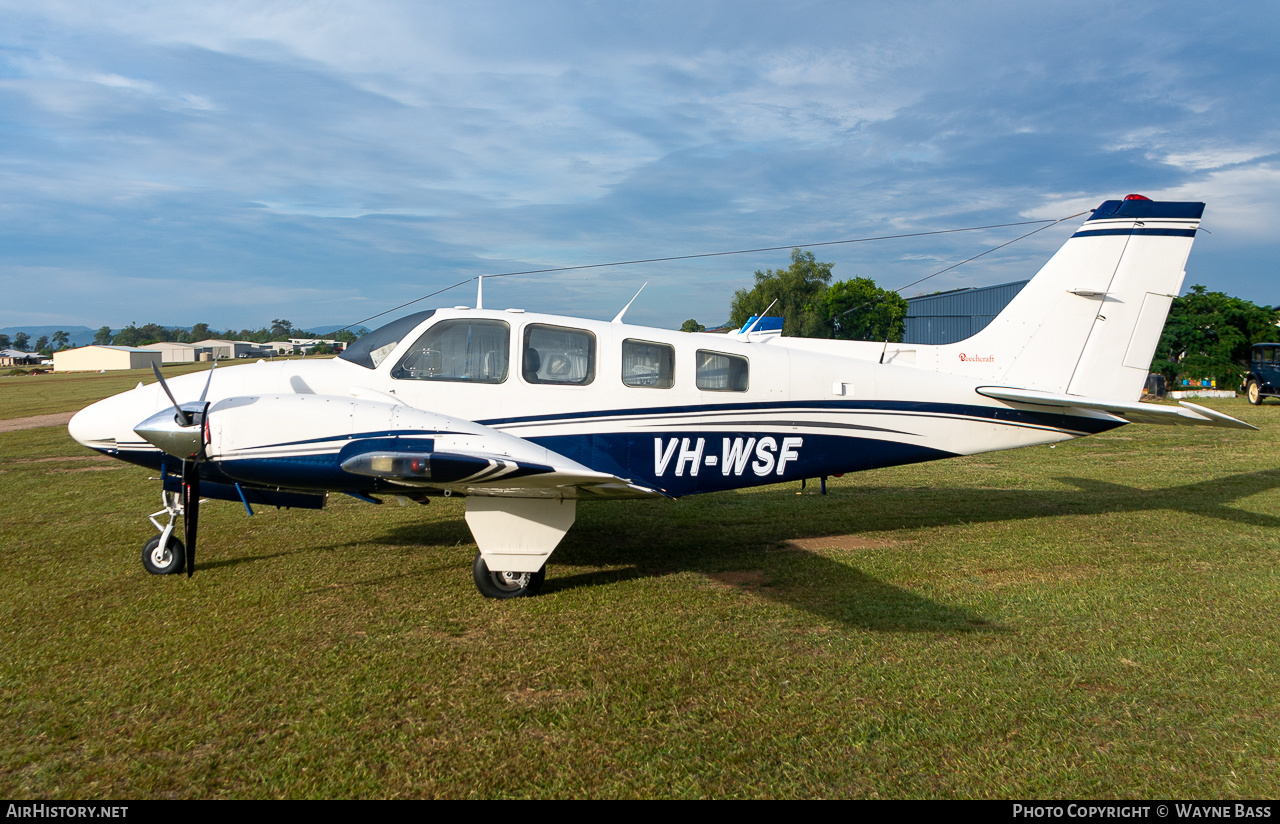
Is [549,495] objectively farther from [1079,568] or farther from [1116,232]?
[1116,232]

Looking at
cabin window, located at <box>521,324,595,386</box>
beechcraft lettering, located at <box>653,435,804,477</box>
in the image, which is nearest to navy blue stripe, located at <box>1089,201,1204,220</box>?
beechcraft lettering, located at <box>653,435,804,477</box>

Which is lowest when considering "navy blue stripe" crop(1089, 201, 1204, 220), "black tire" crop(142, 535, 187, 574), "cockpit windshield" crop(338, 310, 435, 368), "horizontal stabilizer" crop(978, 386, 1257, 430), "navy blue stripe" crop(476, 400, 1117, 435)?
"black tire" crop(142, 535, 187, 574)

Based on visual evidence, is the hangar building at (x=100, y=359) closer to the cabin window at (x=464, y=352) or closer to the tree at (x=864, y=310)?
the tree at (x=864, y=310)

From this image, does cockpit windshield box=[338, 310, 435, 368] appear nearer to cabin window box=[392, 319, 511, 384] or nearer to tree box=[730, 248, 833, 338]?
cabin window box=[392, 319, 511, 384]

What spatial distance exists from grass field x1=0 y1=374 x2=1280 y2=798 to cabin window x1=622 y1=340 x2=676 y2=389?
1837 millimetres

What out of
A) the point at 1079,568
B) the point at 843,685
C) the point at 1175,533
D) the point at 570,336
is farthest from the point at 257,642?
the point at 1175,533

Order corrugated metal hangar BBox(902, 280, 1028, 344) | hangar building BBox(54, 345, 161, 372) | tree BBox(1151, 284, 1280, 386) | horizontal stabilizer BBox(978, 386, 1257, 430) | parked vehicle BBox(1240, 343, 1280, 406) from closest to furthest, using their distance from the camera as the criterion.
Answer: horizontal stabilizer BBox(978, 386, 1257, 430) < parked vehicle BBox(1240, 343, 1280, 406) < tree BBox(1151, 284, 1280, 386) < corrugated metal hangar BBox(902, 280, 1028, 344) < hangar building BBox(54, 345, 161, 372)

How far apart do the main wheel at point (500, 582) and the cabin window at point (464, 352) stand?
1609mm

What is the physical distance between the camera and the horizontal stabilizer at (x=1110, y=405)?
280 inches

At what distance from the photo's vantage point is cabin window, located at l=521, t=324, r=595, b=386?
255 inches

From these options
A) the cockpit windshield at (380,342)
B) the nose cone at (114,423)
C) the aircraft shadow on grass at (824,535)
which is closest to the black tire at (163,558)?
the aircraft shadow on grass at (824,535)

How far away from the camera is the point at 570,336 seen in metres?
6.59

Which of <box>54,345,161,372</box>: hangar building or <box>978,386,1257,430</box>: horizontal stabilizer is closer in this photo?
<box>978,386,1257,430</box>: horizontal stabilizer

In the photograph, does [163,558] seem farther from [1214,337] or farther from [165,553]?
[1214,337]
